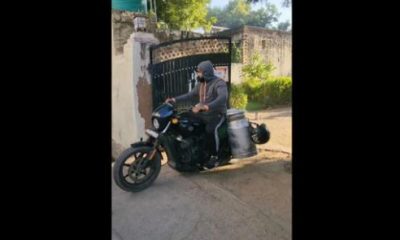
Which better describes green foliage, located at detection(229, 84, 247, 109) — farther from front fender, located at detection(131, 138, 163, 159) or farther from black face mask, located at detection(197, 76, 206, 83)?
front fender, located at detection(131, 138, 163, 159)

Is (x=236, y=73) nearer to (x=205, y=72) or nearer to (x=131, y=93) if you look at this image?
(x=205, y=72)

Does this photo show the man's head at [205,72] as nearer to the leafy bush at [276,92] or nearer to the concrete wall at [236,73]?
the concrete wall at [236,73]

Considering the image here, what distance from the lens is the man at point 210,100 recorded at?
2586 mm

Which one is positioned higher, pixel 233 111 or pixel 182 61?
pixel 182 61

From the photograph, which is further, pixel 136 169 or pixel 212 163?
pixel 212 163

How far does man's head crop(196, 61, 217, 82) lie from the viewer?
2.58 meters

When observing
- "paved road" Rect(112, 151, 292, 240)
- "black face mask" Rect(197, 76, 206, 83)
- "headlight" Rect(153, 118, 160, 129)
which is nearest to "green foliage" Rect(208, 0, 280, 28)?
"black face mask" Rect(197, 76, 206, 83)

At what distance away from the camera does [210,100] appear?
2.61 metres

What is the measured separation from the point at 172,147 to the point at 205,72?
0.61 meters

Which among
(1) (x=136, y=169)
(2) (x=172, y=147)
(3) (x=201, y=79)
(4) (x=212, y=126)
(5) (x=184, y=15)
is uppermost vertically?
(5) (x=184, y=15)

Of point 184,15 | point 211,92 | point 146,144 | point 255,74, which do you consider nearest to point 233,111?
point 211,92

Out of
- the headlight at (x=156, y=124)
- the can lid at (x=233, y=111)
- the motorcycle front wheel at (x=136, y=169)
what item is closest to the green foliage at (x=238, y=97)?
the can lid at (x=233, y=111)
